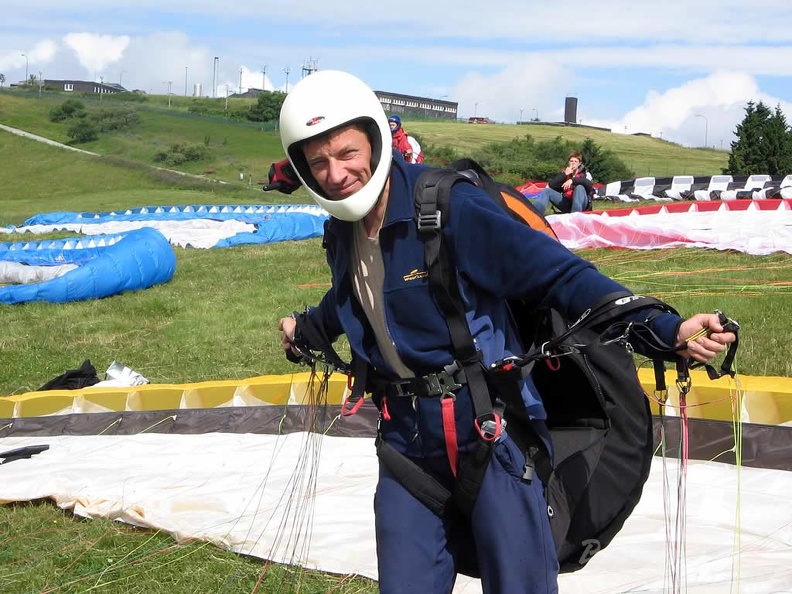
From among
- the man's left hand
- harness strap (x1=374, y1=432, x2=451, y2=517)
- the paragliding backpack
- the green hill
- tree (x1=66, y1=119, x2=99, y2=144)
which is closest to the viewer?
the man's left hand

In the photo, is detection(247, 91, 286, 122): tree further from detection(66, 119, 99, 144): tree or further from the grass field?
the grass field

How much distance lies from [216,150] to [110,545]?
50308mm

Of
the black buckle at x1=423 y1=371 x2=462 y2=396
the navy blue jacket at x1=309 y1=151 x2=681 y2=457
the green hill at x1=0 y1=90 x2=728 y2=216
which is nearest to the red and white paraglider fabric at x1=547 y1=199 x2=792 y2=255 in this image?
the navy blue jacket at x1=309 y1=151 x2=681 y2=457

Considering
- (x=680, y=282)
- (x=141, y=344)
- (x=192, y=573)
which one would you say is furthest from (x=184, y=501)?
(x=680, y=282)

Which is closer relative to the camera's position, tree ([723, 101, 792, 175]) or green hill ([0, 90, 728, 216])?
tree ([723, 101, 792, 175])

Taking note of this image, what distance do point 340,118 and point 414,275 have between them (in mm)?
465

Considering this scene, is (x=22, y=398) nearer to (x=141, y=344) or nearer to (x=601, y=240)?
(x=141, y=344)

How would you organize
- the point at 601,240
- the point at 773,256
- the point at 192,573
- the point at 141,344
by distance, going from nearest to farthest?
the point at 192,573, the point at 141,344, the point at 773,256, the point at 601,240

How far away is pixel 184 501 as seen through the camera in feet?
17.1

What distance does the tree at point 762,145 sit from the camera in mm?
30328

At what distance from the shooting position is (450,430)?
103 inches

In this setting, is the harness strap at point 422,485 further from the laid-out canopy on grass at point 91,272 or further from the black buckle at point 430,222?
the laid-out canopy on grass at point 91,272

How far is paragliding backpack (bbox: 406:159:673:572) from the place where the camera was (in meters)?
2.57

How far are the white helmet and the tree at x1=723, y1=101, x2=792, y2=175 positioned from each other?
2950 centimetres
